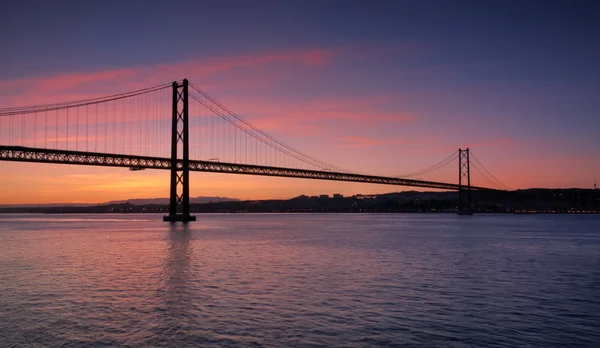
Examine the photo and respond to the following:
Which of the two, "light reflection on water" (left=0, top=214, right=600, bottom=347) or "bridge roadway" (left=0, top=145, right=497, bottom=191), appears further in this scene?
"bridge roadway" (left=0, top=145, right=497, bottom=191)

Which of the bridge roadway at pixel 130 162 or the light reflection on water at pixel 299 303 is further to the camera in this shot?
the bridge roadway at pixel 130 162

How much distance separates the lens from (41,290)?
1747 centimetres

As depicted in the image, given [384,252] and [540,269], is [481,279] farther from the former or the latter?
[384,252]

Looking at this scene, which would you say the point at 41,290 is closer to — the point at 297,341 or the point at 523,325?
the point at 297,341

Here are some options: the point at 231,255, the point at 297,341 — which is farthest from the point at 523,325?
the point at 231,255

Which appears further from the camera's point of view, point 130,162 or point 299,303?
point 130,162

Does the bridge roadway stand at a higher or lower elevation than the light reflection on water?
higher

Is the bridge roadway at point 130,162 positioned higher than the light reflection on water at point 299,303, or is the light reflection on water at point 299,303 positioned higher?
the bridge roadway at point 130,162

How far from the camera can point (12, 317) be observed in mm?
13141

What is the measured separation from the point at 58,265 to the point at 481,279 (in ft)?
60.8

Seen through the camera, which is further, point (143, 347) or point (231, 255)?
point (231, 255)

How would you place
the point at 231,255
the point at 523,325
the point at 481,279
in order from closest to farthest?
the point at 523,325
the point at 481,279
the point at 231,255

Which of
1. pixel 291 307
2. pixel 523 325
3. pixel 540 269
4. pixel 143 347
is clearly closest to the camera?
pixel 143 347

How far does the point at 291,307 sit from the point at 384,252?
61.5 feet
